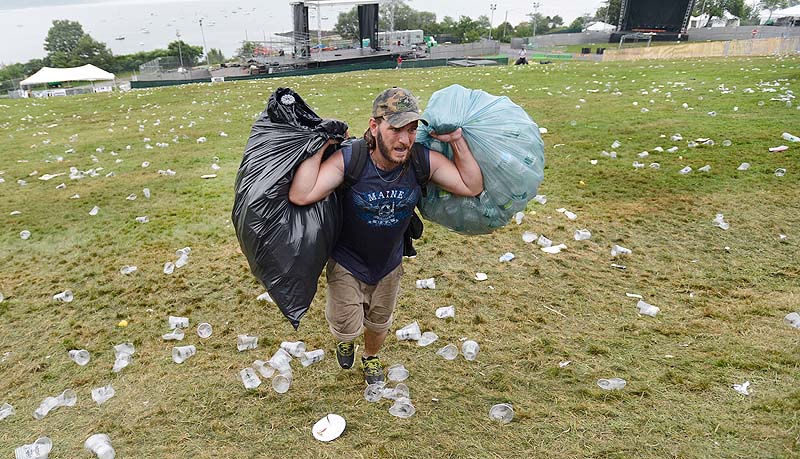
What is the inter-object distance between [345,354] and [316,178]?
126cm

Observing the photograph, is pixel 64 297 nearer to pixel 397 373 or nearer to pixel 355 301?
pixel 355 301

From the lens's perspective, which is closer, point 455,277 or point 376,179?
point 376,179

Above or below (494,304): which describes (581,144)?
above

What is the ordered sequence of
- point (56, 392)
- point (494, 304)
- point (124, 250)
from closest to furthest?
point (56, 392) → point (494, 304) → point (124, 250)

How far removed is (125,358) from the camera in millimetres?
3457

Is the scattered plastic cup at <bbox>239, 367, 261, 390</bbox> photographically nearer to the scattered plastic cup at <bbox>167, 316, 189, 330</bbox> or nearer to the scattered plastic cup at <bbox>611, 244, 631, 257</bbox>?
the scattered plastic cup at <bbox>167, 316, 189, 330</bbox>

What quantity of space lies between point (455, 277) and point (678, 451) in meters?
2.27

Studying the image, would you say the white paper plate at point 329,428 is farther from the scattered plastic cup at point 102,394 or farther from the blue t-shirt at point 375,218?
the scattered plastic cup at point 102,394

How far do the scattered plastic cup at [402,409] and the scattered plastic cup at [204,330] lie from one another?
5.37ft

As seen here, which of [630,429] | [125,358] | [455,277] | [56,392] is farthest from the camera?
[455,277]

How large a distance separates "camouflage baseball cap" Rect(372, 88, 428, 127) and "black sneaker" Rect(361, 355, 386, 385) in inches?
61.6

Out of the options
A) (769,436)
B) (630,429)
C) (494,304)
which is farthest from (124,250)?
(769,436)

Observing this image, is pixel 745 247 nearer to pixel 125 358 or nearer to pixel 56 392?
pixel 125 358

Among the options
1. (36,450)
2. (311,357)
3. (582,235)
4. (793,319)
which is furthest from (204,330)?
(793,319)
